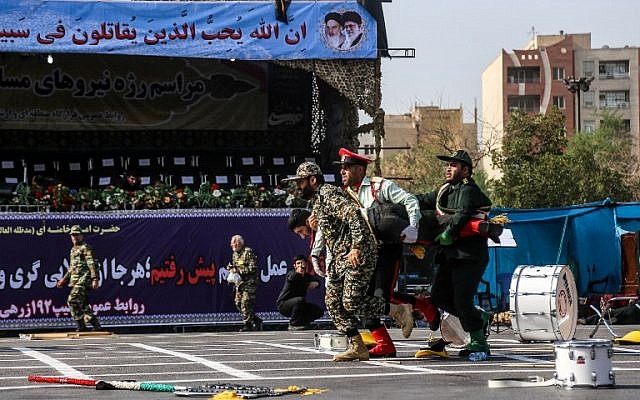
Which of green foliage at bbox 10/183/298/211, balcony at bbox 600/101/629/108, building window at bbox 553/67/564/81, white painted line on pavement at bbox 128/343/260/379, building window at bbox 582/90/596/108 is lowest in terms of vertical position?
white painted line on pavement at bbox 128/343/260/379

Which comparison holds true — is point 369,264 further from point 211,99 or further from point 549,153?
→ point 549,153

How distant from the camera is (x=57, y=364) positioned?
13.1 metres

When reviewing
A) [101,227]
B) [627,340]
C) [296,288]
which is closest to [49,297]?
[101,227]

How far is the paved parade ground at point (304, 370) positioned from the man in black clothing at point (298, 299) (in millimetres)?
6540

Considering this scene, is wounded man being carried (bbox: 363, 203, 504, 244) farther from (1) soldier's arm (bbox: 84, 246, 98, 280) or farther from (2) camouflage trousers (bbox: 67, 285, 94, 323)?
(2) camouflage trousers (bbox: 67, 285, 94, 323)

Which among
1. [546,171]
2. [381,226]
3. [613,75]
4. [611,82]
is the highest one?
[613,75]

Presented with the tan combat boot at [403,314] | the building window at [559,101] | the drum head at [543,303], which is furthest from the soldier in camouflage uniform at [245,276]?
the building window at [559,101]

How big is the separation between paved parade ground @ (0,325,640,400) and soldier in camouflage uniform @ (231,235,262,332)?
6.94 metres

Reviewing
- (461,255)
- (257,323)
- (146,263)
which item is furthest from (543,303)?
(146,263)

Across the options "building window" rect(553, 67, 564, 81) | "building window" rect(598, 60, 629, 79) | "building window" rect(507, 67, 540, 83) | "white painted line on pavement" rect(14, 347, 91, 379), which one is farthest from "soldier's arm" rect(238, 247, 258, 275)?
"building window" rect(598, 60, 629, 79)

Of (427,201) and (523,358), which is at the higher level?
(427,201)

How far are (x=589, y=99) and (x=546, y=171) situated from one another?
5627 cm

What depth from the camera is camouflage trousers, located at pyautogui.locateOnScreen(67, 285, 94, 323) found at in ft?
74.7

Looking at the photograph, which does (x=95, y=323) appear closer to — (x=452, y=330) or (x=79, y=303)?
(x=79, y=303)
